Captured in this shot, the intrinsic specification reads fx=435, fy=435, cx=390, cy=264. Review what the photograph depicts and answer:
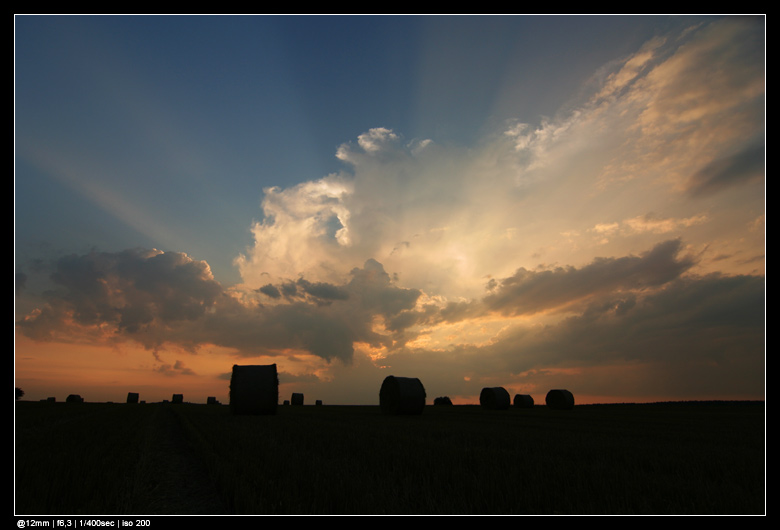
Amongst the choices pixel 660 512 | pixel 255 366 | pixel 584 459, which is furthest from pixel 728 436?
pixel 255 366

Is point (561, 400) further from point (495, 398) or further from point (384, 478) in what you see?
point (384, 478)

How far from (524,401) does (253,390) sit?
24.3 metres

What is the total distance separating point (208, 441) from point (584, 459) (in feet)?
25.1

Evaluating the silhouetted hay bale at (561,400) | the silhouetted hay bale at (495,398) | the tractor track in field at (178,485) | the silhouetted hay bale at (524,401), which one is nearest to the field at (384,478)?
the tractor track in field at (178,485)

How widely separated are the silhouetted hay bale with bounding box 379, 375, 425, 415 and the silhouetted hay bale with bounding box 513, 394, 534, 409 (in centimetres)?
1719

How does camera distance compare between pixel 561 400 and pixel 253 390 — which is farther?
pixel 561 400

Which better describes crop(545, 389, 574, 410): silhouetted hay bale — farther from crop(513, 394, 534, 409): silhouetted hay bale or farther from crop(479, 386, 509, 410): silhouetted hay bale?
crop(479, 386, 509, 410): silhouetted hay bale

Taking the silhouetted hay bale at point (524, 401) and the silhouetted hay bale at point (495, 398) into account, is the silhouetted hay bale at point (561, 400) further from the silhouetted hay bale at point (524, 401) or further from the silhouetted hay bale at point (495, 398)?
the silhouetted hay bale at point (495, 398)

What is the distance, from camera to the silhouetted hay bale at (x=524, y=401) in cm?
3647

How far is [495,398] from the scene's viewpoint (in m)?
33.6

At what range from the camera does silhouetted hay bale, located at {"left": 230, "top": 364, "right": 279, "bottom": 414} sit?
20.7m

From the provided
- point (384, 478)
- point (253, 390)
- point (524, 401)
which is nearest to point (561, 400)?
point (524, 401)

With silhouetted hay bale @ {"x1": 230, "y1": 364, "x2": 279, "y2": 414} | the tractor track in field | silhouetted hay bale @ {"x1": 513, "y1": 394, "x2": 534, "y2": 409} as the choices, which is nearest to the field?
the tractor track in field
